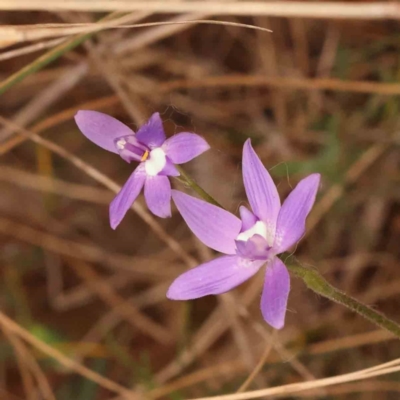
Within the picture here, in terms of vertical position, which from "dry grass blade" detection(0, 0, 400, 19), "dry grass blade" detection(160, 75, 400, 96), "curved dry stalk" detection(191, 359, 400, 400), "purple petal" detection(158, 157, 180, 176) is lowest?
"curved dry stalk" detection(191, 359, 400, 400)

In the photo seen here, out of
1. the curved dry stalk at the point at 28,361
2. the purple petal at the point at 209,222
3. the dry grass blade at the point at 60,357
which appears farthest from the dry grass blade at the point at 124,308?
the purple petal at the point at 209,222

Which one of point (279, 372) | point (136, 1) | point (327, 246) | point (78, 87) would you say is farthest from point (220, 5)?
point (78, 87)

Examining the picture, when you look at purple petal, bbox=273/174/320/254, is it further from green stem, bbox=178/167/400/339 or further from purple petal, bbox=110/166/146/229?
purple petal, bbox=110/166/146/229

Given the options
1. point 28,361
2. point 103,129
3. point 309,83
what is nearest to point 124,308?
point 28,361

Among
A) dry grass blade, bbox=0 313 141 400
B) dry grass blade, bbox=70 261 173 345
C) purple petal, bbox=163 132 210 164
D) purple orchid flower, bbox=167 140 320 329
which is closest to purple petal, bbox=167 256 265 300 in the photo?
purple orchid flower, bbox=167 140 320 329

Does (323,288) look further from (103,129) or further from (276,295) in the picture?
(103,129)
